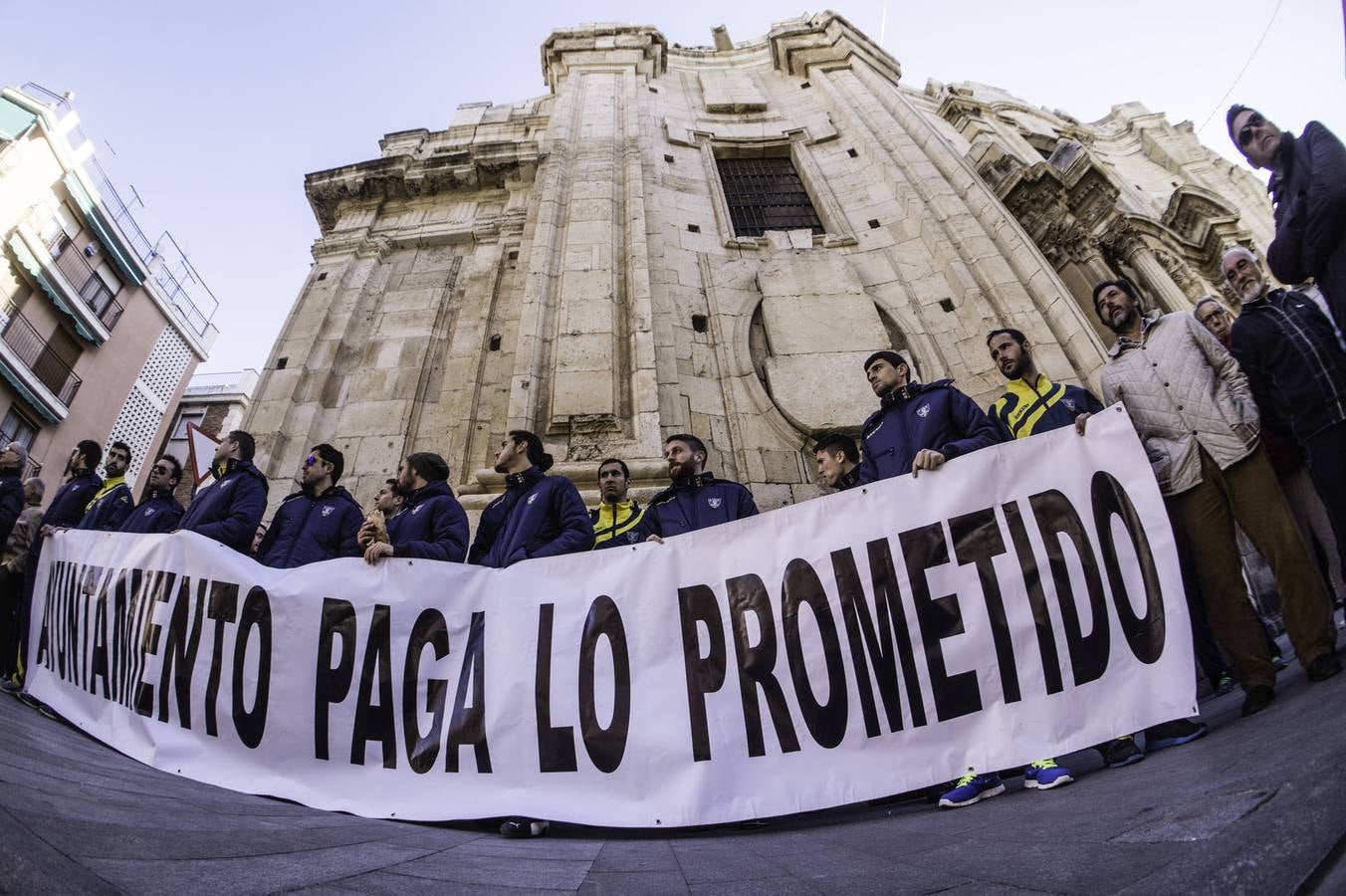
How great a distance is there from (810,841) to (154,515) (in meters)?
5.32

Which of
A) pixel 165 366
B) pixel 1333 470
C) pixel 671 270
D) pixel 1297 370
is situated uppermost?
pixel 165 366

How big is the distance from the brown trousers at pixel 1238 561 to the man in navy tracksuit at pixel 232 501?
551 cm

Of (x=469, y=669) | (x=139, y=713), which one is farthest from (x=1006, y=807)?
(x=139, y=713)

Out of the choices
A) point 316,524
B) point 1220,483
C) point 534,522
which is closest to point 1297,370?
point 1220,483

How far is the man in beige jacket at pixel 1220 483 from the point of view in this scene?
2.43 m

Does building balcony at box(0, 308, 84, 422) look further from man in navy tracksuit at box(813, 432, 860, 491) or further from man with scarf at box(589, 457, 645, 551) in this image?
man in navy tracksuit at box(813, 432, 860, 491)

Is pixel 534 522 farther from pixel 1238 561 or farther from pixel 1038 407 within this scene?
pixel 1238 561

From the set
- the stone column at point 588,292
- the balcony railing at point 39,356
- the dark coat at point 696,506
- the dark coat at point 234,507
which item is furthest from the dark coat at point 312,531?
the balcony railing at point 39,356

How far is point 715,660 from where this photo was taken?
275 centimetres

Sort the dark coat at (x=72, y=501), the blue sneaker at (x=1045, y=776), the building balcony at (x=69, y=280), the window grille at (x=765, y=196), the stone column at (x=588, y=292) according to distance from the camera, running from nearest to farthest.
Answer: the blue sneaker at (x=1045, y=776) → the dark coat at (x=72, y=501) → the stone column at (x=588, y=292) → the window grille at (x=765, y=196) → the building balcony at (x=69, y=280)

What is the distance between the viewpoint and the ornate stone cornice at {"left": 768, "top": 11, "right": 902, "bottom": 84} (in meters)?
14.8

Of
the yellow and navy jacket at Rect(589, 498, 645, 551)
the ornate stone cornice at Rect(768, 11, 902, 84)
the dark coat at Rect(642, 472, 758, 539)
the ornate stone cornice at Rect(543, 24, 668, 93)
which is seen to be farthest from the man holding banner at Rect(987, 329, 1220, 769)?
the ornate stone cornice at Rect(768, 11, 902, 84)

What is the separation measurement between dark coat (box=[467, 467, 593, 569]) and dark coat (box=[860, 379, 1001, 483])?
180 centimetres

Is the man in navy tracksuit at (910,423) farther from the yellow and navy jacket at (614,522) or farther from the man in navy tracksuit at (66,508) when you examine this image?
the man in navy tracksuit at (66,508)
